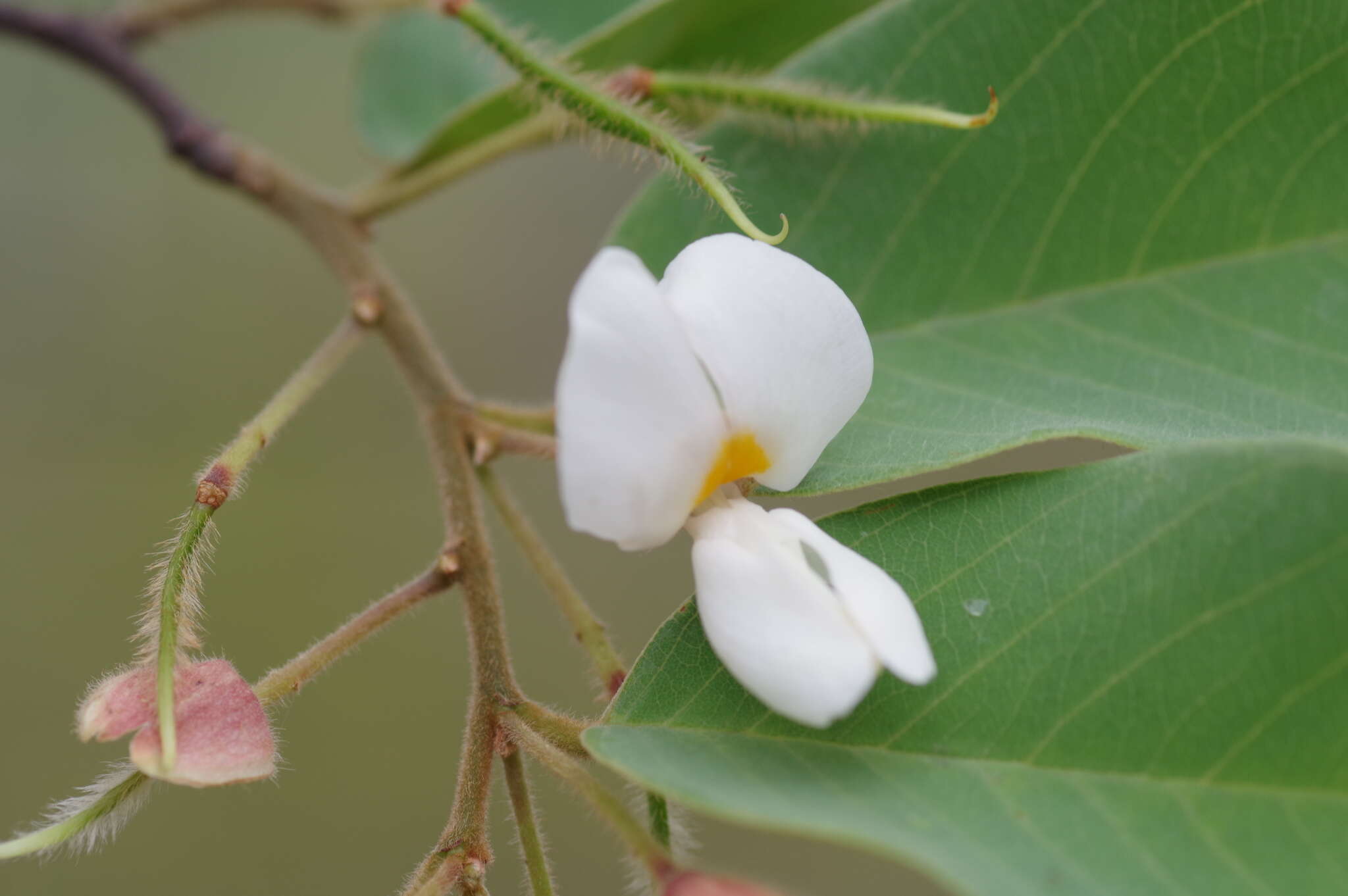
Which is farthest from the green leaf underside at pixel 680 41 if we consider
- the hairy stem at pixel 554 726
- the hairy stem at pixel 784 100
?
the hairy stem at pixel 554 726

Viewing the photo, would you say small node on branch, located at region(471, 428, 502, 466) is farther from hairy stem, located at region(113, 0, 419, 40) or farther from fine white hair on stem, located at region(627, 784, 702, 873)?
hairy stem, located at region(113, 0, 419, 40)

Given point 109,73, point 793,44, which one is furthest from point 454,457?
point 109,73

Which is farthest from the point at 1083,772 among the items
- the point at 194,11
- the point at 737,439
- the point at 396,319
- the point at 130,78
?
the point at 194,11

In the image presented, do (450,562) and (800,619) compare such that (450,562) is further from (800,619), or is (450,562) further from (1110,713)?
(1110,713)

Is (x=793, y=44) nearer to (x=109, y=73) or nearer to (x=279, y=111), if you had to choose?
(x=109, y=73)

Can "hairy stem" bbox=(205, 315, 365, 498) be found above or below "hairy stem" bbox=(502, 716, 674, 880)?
above

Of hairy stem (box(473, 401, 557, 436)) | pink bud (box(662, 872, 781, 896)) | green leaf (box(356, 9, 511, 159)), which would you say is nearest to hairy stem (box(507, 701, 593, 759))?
pink bud (box(662, 872, 781, 896))
